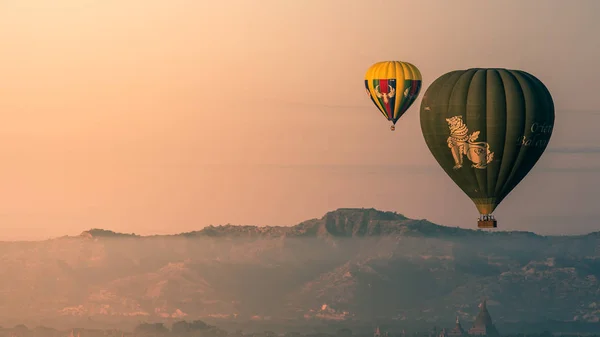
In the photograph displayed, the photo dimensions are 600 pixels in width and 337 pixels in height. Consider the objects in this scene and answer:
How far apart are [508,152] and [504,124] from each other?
3859mm

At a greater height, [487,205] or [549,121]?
[549,121]

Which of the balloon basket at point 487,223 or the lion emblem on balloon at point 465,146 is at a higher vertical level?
the lion emblem on balloon at point 465,146

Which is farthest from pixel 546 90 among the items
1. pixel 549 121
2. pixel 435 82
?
pixel 435 82

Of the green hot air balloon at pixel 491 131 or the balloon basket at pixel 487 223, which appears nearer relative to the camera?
the balloon basket at pixel 487 223

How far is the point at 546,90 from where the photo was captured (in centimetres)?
16662

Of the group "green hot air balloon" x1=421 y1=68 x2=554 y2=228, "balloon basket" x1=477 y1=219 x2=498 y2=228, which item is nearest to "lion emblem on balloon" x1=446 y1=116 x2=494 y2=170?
"green hot air balloon" x1=421 y1=68 x2=554 y2=228

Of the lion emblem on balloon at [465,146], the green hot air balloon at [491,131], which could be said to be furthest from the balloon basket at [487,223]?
the lion emblem on balloon at [465,146]

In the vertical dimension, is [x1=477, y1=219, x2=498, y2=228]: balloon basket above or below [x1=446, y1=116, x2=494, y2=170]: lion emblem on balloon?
below

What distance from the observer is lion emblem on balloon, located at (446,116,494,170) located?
16325 cm

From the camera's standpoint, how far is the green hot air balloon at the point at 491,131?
164m

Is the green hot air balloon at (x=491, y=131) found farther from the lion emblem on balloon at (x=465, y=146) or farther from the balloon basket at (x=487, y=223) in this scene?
the balloon basket at (x=487, y=223)

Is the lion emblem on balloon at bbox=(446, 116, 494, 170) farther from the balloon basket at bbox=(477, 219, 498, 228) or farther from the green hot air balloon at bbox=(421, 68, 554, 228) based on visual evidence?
the balloon basket at bbox=(477, 219, 498, 228)

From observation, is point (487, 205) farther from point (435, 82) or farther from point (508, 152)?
point (435, 82)

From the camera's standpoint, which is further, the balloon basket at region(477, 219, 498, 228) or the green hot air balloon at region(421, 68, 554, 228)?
the green hot air balloon at region(421, 68, 554, 228)
